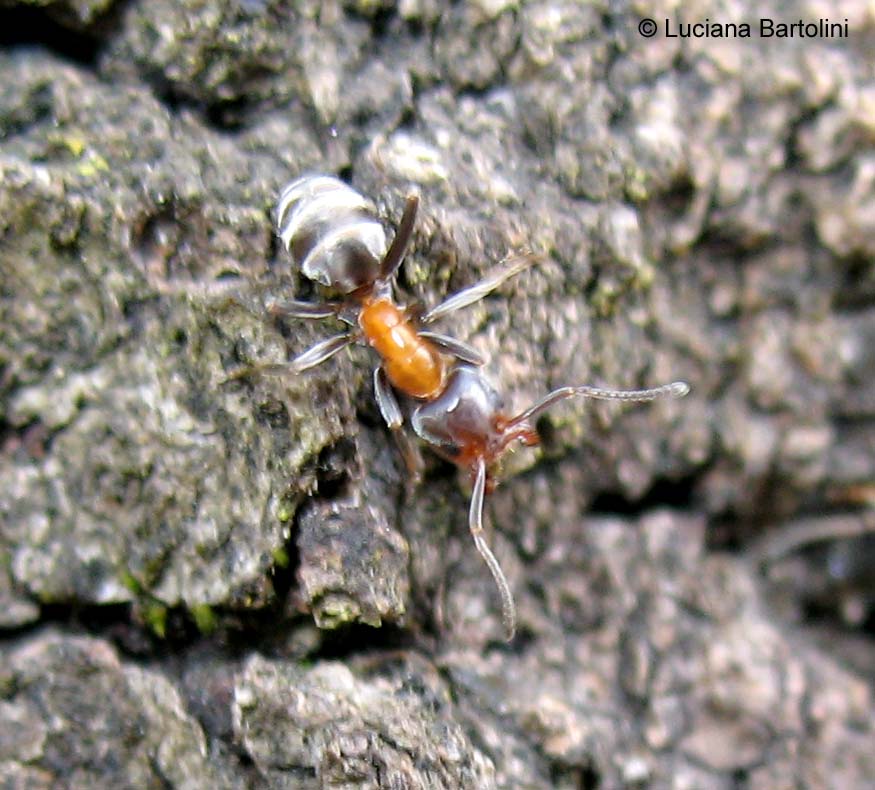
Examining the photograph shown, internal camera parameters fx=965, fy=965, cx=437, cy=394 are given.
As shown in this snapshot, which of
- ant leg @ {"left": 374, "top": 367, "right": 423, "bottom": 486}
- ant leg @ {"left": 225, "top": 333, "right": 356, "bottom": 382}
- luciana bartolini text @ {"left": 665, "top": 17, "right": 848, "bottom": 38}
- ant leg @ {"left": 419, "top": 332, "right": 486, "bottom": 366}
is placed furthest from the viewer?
luciana bartolini text @ {"left": 665, "top": 17, "right": 848, "bottom": 38}

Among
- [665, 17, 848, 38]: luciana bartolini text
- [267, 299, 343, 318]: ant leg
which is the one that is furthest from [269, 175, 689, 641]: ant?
A: [665, 17, 848, 38]: luciana bartolini text

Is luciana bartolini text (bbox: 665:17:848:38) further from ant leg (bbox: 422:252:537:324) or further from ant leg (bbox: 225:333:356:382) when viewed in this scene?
ant leg (bbox: 225:333:356:382)

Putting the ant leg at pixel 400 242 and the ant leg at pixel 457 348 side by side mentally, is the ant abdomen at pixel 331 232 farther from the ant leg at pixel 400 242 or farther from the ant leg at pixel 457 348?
the ant leg at pixel 457 348

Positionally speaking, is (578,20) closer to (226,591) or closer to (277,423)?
(277,423)

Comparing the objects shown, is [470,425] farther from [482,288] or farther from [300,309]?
[300,309]

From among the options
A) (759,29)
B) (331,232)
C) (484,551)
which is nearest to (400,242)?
(331,232)

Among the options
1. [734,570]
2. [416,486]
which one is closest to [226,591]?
[416,486]

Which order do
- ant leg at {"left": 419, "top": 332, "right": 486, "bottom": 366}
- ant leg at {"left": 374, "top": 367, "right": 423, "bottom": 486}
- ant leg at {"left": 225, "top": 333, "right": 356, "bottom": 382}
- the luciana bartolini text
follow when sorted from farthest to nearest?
the luciana bartolini text
ant leg at {"left": 419, "top": 332, "right": 486, "bottom": 366}
ant leg at {"left": 374, "top": 367, "right": 423, "bottom": 486}
ant leg at {"left": 225, "top": 333, "right": 356, "bottom": 382}
